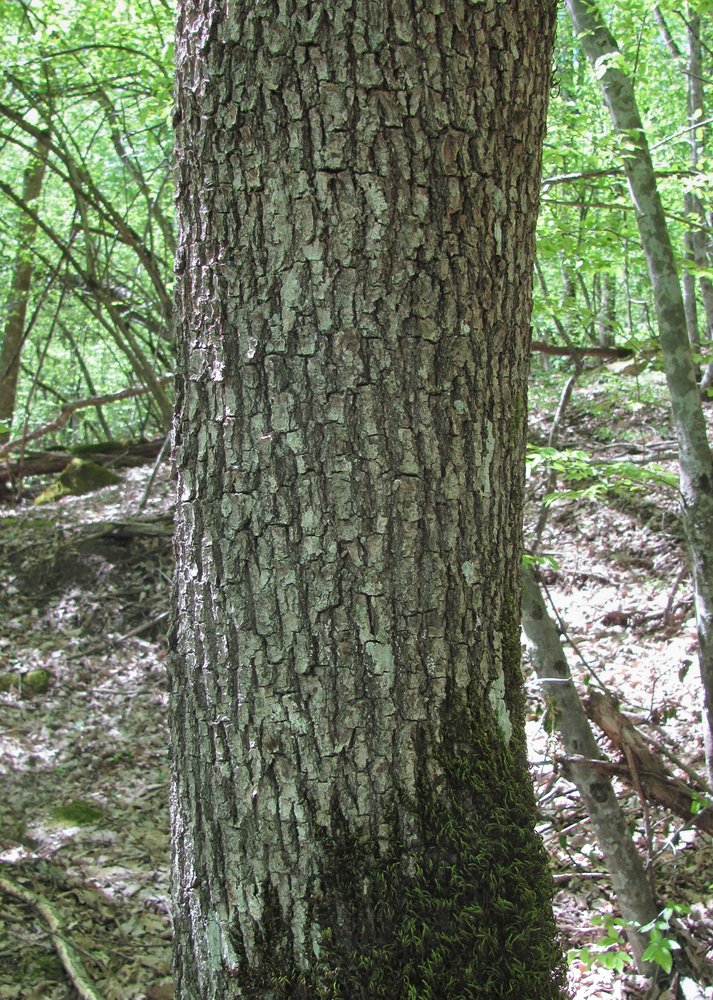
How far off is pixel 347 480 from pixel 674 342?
280 centimetres

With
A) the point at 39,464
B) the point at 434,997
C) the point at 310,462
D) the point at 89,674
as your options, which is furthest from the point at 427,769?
the point at 39,464

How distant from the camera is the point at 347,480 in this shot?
1.50 metres

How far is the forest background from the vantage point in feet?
11.5

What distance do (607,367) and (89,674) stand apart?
6.11 metres

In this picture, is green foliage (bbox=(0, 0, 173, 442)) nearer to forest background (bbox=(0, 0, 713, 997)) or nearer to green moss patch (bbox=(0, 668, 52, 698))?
forest background (bbox=(0, 0, 713, 997))

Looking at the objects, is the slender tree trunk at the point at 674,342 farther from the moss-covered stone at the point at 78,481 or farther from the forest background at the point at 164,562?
the moss-covered stone at the point at 78,481

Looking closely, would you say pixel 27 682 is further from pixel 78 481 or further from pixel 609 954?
pixel 609 954

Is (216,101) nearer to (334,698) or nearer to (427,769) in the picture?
(334,698)

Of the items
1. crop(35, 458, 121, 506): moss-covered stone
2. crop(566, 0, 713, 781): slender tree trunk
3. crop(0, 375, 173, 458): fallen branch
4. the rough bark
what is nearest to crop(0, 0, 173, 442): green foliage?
crop(0, 375, 173, 458): fallen branch

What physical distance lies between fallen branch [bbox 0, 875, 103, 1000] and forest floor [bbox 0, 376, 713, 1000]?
0.02 meters

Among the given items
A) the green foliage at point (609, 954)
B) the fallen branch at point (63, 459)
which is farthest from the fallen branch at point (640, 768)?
the fallen branch at point (63, 459)

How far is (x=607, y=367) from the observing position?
28.1 ft

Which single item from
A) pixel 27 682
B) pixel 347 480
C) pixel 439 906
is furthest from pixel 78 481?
pixel 439 906

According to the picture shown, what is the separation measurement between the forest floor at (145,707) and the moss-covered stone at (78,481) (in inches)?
9.5
